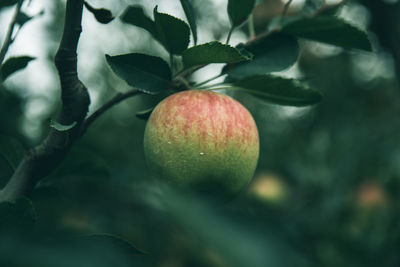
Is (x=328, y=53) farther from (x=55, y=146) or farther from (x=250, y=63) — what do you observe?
(x=55, y=146)

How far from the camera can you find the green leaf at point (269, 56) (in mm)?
877

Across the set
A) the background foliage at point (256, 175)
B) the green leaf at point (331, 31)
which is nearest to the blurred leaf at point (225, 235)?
the background foliage at point (256, 175)

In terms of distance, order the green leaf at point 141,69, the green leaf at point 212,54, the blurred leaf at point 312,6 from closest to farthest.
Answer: the green leaf at point 212,54
the green leaf at point 141,69
the blurred leaf at point 312,6

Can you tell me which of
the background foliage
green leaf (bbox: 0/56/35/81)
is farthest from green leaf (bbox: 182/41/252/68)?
green leaf (bbox: 0/56/35/81)

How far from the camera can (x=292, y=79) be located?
32.9 inches

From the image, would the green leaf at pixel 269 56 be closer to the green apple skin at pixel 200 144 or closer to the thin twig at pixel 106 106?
the green apple skin at pixel 200 144

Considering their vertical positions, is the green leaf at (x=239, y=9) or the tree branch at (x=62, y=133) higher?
the green leaf at (x=239, y=9)

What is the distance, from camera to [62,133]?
0.73 meters

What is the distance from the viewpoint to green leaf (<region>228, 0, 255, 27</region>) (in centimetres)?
85

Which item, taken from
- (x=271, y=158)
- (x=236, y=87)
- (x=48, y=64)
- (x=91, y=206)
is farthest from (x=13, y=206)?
(x=48, y=64)

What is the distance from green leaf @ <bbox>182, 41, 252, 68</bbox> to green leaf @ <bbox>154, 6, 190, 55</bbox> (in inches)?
2.1

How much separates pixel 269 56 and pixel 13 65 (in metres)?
0.55

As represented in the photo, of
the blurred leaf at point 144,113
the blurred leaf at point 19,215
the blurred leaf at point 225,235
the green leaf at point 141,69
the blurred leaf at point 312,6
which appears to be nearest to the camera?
the blurred leaf at point 225,235

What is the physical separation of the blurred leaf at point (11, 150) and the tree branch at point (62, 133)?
142 millimetres
